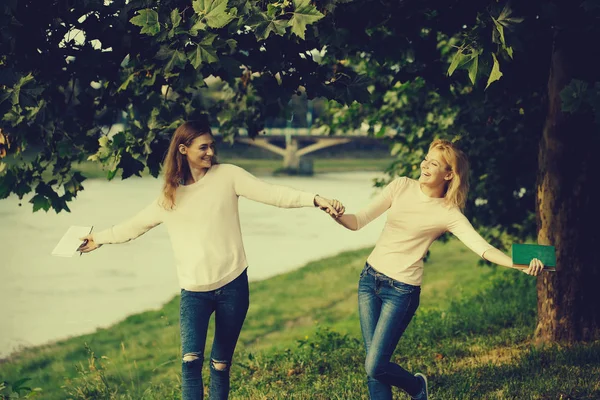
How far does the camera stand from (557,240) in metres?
6.62

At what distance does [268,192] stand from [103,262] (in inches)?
726

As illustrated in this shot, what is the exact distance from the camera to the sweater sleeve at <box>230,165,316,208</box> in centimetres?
436

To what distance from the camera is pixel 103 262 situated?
22.0 m

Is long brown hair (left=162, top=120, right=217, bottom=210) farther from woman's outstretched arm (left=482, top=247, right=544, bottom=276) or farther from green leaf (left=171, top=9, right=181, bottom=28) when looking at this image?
woman's outstretched arm (left=482, top=247, right=544, bottom=276)

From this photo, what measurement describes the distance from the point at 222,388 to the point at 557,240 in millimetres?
3410

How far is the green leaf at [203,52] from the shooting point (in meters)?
Answer: 4.25

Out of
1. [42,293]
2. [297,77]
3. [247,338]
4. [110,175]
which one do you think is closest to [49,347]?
[247,338]

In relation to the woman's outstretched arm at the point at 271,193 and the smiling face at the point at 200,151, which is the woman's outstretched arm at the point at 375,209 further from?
the smiling face at the point at 200,151

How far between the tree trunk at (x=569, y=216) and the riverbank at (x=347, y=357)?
0.30 m

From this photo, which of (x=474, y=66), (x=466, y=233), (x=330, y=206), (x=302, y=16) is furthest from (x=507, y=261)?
(x=302, y=16)

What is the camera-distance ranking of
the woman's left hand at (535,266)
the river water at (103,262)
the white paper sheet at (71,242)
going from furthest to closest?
the river water at (103,262), the white paper sheet at (71,242), the woman's left hand at (535,266)

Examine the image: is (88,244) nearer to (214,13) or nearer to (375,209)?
(214,13)

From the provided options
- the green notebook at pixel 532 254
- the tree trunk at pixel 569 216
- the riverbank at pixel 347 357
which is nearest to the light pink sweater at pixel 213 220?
the green notebook at pixel 532 254

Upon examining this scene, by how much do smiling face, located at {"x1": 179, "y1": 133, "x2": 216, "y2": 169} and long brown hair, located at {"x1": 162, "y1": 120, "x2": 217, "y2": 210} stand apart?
20mm
